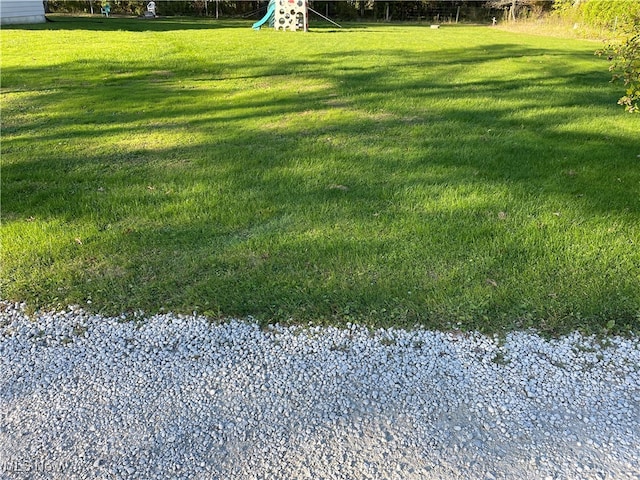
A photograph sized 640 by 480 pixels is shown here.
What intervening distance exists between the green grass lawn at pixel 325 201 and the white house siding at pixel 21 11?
11824 millimetres

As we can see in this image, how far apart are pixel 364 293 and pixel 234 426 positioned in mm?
1121

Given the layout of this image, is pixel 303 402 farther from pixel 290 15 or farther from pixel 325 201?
pixel 290 15

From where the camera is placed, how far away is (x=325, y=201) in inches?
157

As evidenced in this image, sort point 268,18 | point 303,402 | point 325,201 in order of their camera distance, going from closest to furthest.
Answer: point 303,402 < point 325,201 < point 268,18

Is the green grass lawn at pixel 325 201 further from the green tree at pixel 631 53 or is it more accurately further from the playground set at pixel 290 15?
the playground set at pixel 290 15

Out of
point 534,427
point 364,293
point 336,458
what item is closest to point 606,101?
point 364,293

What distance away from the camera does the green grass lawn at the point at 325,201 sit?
9.02 feet

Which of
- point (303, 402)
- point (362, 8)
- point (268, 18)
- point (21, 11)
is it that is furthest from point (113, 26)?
point (303, 402)

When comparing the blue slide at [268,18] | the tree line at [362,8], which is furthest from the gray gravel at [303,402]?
the tree line at [362,8]

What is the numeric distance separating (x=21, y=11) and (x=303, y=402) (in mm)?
21216

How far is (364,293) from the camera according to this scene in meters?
2.78

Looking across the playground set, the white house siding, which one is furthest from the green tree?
the white house siding

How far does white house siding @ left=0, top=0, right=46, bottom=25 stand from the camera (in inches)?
688

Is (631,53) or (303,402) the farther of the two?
(631,53)
